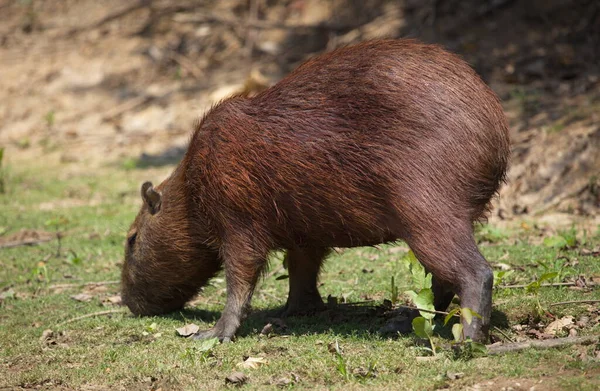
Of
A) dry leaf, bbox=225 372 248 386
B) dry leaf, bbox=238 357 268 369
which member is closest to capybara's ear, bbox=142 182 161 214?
dry leaf, bbox=238 357 268 369

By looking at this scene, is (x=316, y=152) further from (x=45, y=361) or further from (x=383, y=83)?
(x=45, y=361)

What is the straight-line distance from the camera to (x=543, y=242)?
5.79m

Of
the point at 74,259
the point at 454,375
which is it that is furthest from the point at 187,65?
the point at 454,375

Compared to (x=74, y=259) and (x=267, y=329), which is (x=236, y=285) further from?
(x=74, y=259)

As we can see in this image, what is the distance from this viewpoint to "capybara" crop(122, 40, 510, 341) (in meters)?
3.76

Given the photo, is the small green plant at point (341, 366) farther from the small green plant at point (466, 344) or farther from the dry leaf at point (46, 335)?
the dry leaf at point (46, 335)

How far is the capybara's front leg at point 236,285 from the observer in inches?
169

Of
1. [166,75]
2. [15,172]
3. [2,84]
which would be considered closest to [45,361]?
[15,172]

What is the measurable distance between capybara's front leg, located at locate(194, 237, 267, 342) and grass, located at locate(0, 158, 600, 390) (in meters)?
0.12

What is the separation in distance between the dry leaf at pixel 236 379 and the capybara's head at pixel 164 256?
1.12 metres

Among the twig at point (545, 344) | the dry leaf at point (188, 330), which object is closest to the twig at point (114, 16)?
the dry leaf at point (188, 330)

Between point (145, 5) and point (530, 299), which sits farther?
point (145, 5)

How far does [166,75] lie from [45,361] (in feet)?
29.8

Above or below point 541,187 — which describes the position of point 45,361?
below
